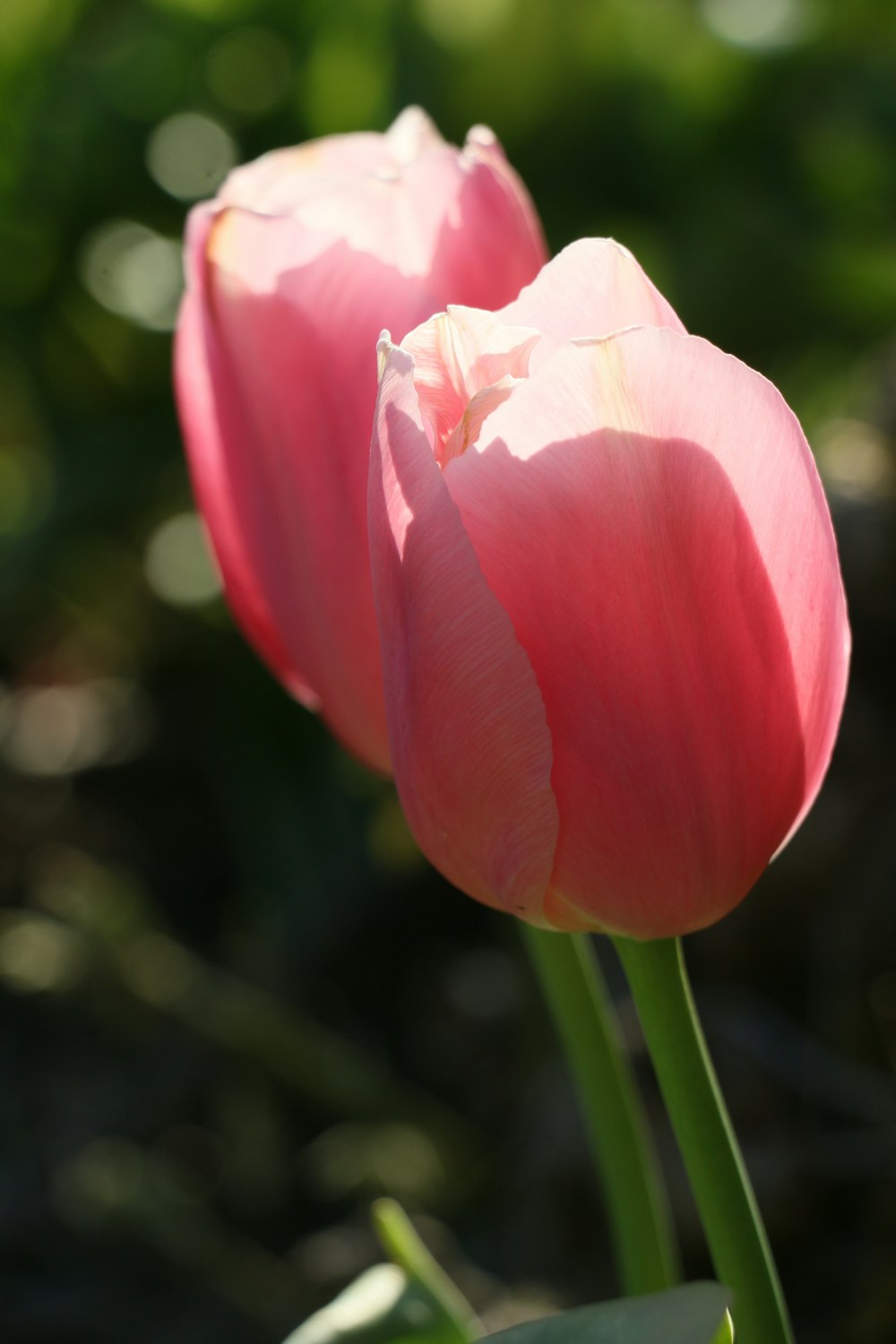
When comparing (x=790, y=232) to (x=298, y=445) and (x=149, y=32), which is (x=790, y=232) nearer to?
(x=149, y=32)

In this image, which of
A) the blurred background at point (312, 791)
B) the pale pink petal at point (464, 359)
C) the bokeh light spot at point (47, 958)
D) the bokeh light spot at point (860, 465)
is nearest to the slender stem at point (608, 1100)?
the pale pink petal at point (464, 359)

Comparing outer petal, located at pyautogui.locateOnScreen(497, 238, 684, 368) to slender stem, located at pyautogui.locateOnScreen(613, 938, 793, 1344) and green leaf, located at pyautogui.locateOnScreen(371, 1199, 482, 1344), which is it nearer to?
slender stem, located at pyautogui.locateOnScreen(613, 938, 793, 1344)

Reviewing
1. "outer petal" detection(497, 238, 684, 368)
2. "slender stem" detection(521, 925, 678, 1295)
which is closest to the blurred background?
"slender stem" detection(521, 925, 678, 1295)

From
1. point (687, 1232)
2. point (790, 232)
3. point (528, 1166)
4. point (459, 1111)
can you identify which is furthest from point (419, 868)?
point (790, 232)

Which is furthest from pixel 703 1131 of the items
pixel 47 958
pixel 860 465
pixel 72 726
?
pixel 72 726

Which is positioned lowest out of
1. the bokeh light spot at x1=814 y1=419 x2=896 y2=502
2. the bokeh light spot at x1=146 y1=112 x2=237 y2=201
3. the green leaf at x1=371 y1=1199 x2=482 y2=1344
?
the bokeh light spot at x1=814 y1=419 x2=896 y2=502

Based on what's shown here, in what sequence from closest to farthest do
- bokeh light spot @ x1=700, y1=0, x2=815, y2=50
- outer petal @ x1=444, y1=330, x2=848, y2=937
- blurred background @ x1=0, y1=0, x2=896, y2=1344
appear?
1. outer petal @ x1=444, y1=330, x2=848, y2=937
2. blurred background @ x1=0, y1=0, x2=896, y2=1344
3. bokeh light spot @ x1=700, y1=0, x2=815, y2=50

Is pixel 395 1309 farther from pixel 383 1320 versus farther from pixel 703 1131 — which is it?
pixel 703 1131

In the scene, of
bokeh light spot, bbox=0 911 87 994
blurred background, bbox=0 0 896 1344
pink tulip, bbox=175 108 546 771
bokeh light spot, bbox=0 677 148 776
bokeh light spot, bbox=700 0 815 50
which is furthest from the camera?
bokeh light spot, bbox=0 677 148 776
